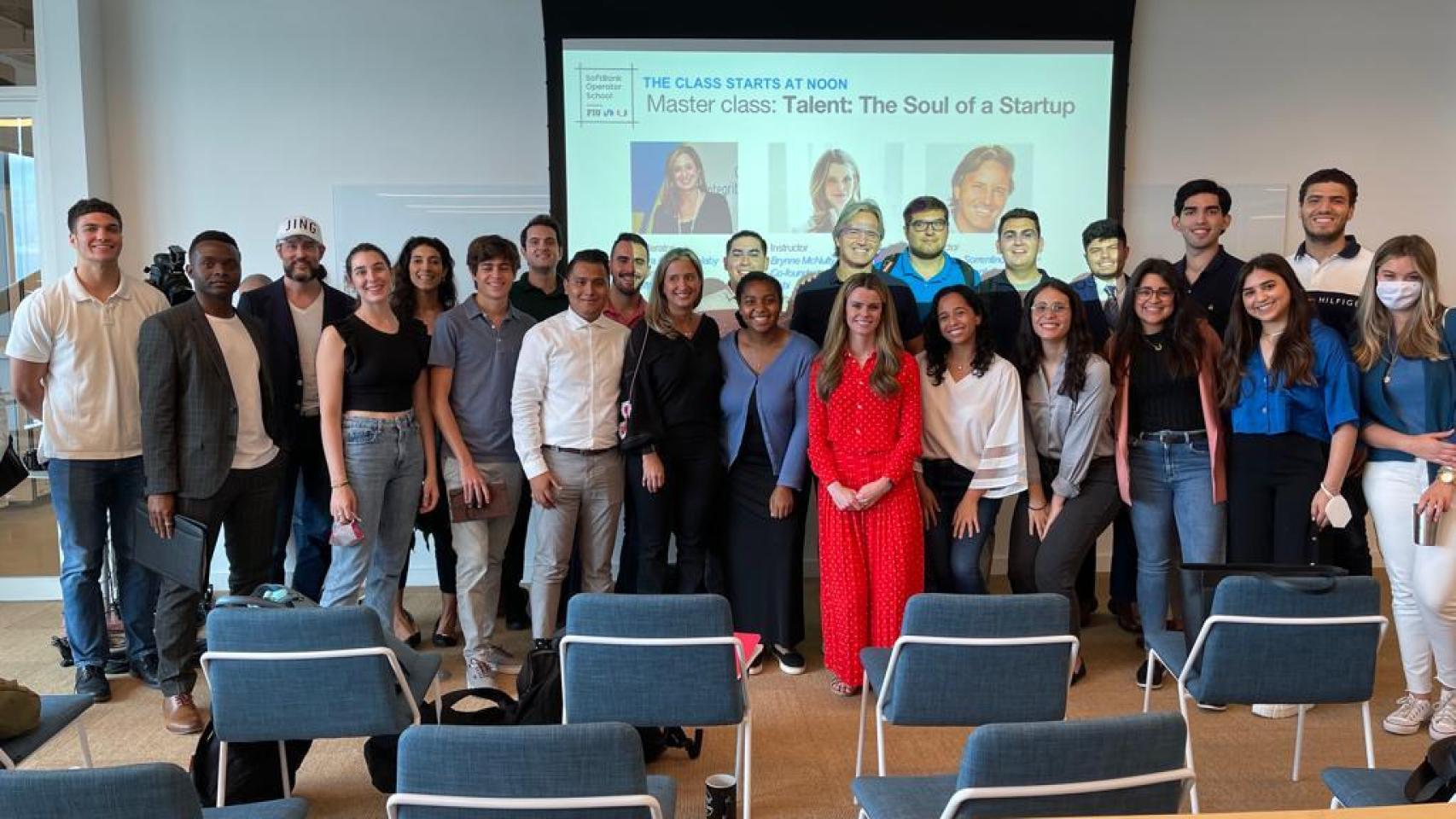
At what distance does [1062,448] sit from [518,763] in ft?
9.53

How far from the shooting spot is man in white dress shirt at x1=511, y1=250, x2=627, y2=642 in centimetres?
389

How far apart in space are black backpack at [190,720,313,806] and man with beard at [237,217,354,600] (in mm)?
1108

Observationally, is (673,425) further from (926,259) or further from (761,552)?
(926,259)

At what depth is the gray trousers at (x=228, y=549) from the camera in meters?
3.54

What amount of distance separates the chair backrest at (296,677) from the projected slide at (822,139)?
10.8 feet

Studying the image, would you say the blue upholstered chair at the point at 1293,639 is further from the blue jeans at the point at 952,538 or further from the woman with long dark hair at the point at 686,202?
the woman with long dark hair at the point at 686,202

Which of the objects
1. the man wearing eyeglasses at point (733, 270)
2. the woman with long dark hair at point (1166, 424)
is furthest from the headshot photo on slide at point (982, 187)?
the woman with long dark hair at point (1166, 424)


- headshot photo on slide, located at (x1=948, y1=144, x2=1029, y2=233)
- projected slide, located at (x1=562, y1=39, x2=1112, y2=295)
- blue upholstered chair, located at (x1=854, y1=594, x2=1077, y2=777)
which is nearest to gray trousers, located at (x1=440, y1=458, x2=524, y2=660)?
projected slide, located at (x1=562, y1=39, x2=1112, y2=295)

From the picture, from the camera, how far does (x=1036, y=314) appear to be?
3947mm

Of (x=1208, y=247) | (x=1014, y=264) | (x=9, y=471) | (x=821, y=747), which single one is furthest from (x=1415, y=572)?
(x=9, y=471)

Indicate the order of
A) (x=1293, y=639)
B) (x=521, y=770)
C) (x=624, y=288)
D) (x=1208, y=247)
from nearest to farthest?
(x=521, y=770) < (x=1293, y=639) < (x=1208, y=247) < (x=624, y=288)

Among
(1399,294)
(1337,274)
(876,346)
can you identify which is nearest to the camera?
(1399,294)

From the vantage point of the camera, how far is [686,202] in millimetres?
5426

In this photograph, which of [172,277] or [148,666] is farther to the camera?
[172,277]
